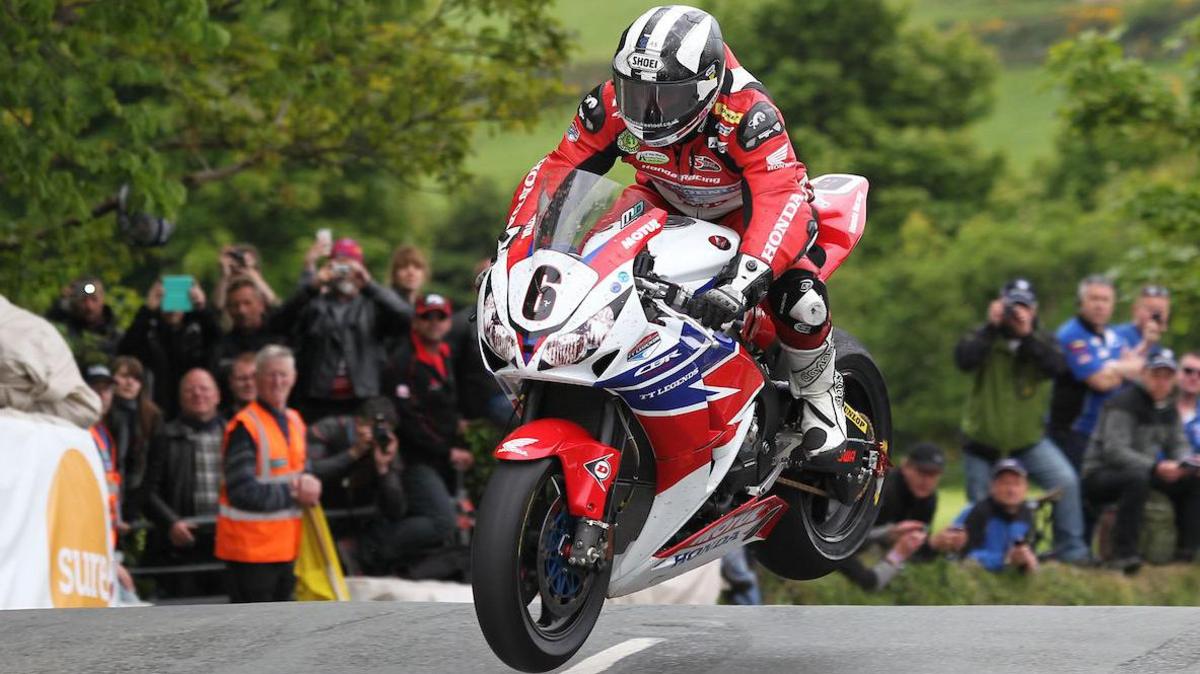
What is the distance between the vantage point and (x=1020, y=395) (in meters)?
12.4

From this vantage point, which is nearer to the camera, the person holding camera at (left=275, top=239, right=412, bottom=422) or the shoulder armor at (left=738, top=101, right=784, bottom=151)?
the shoulder armor at (left=738, top=101, right=784, bottom=151)

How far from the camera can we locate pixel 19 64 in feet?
38.2

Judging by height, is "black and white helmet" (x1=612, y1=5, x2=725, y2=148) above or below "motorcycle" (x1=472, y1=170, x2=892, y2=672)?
above

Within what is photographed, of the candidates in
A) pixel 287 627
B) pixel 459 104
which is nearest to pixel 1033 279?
pixel 459 104

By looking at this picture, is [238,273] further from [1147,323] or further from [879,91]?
[879,91]

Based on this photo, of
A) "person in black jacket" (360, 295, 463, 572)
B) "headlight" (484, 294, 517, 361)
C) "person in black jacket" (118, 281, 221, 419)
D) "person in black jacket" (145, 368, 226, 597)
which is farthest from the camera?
"person in black jacket" (118, 281, 221, 419)

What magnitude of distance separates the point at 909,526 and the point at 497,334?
6266 millimetres

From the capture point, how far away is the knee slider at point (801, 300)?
7414mm

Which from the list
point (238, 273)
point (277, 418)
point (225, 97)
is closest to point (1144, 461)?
point (277, 418)

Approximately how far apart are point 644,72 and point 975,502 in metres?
6.61

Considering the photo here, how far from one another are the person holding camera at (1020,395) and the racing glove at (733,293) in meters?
5.86

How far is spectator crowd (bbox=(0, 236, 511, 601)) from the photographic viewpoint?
35.5 ft

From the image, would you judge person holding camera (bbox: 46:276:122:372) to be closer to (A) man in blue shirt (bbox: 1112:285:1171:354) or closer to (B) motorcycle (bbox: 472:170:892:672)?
(B) motorcycle (bbox: 472:170:892:672)

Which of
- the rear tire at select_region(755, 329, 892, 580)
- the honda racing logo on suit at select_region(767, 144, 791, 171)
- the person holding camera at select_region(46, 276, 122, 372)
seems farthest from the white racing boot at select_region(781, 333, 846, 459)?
the person holding camera at select_region(46, 276, 122, 372)
